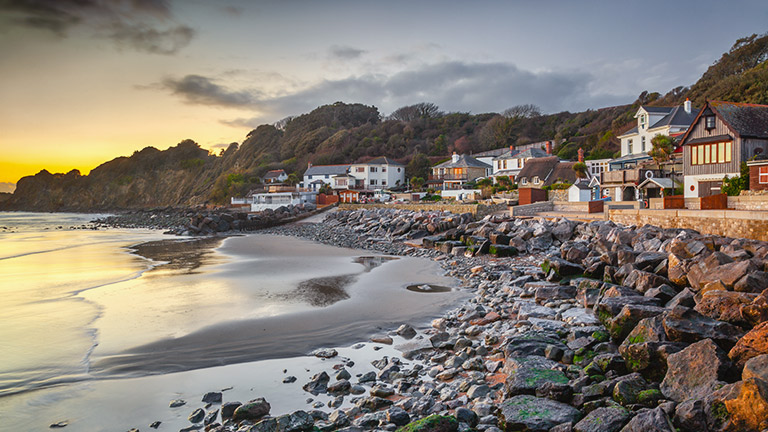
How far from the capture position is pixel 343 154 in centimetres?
9244

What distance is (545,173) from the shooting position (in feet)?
158

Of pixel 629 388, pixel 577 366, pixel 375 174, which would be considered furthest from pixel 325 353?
pixel 375 174

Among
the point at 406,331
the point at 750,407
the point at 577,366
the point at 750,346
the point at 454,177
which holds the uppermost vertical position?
the point at 454,177

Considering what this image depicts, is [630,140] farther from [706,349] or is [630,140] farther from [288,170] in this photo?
[288,170]

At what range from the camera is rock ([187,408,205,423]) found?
18.1ft

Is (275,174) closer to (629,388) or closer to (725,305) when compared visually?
(725,305)

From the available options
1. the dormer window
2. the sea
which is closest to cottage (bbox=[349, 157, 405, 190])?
the dormer window

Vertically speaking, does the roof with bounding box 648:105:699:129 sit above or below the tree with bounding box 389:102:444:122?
below

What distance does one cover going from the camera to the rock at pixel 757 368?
15.4ft

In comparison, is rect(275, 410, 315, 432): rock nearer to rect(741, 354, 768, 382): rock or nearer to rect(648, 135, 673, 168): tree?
rect(741, 354, 768, 382): rock

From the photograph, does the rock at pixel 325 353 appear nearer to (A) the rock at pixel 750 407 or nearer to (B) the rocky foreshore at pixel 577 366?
(B) the rocky foreshore at pixel 577 366

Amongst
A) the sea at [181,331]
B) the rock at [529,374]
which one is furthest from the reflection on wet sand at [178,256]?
the rock at [529,374]

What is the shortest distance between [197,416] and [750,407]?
6405mm

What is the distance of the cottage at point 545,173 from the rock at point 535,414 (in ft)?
142
